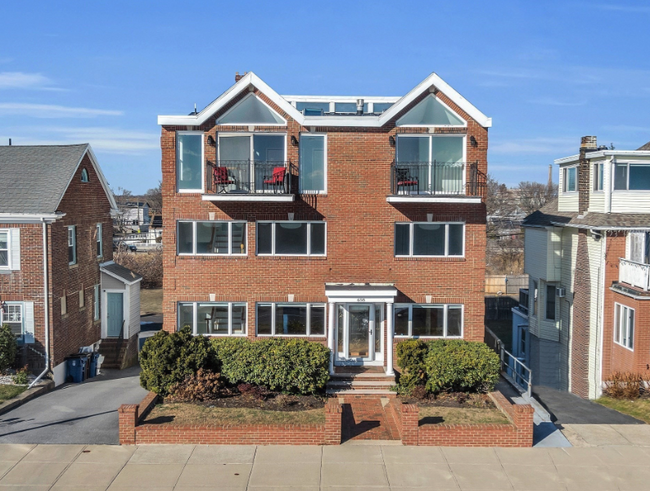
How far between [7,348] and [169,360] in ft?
21.4

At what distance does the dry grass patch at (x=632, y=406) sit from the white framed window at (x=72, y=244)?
59.5ft

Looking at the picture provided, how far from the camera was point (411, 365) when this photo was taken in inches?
648

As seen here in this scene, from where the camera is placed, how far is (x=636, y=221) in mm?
20438

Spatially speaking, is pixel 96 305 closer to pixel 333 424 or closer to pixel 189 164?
pixel 189 164

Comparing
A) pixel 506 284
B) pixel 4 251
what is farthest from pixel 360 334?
pixel 506 284

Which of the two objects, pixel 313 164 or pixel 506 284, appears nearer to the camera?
pixel 313 164

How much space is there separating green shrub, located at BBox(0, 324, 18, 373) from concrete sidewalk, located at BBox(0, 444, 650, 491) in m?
6.12

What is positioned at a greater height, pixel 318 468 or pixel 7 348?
pixel 7 348

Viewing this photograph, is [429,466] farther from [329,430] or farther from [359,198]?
[359,198]

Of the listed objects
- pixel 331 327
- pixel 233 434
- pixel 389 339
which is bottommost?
pixel 233 434

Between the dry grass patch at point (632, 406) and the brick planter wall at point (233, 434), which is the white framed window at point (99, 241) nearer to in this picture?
the brick planter wall at point (233, 434)

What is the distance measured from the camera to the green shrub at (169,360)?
51.1ft

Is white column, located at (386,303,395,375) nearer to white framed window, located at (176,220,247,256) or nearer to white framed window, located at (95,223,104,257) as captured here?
white framed window, located at (176,220,247,256)

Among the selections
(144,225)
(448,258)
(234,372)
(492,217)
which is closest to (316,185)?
(448,258)
